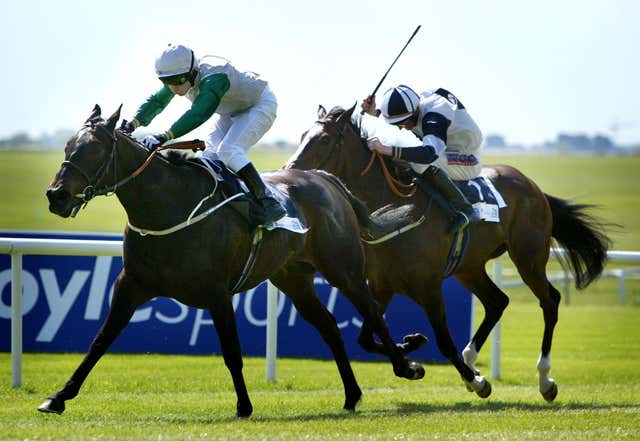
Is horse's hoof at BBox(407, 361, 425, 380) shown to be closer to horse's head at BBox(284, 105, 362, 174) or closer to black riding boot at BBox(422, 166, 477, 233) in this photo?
black riding boot at BBox(422, 166, 477, 233)

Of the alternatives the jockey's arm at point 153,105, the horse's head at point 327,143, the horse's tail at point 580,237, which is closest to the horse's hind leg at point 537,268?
the horse's tail at point 580,237

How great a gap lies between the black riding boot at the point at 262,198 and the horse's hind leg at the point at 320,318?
2.85 ft

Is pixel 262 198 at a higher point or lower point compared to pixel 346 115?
lower

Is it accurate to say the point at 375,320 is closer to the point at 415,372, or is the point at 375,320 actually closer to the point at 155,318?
the point at 415,372

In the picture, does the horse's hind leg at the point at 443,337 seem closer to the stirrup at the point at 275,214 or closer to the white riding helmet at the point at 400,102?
the white riding helmet at the point at 400,102

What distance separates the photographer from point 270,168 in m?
49.9

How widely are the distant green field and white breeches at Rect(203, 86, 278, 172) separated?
37.2ft

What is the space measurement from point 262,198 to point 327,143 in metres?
1.35

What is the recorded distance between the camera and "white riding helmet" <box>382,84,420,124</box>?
8.61m

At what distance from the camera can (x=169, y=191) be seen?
7.04m

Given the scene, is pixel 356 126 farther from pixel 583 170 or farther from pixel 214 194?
pixel 583 170

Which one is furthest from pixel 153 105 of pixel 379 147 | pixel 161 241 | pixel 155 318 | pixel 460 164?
pixel 155 318

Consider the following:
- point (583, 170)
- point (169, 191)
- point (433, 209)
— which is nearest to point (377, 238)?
point (433, 209)

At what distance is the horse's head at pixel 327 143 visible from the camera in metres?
8.55
